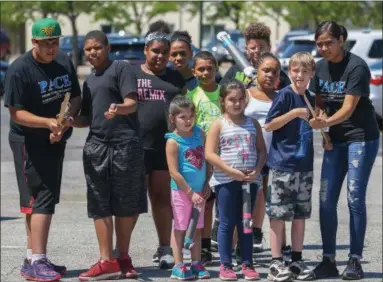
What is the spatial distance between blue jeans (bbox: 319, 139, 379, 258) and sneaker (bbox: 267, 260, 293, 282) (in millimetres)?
422

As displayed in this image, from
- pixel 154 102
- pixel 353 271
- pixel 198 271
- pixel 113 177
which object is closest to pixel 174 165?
pixel 113 177

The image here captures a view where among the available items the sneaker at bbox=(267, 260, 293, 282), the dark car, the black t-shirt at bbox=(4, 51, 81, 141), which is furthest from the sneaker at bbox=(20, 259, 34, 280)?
the dark car

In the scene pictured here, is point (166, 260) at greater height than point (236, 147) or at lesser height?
lesser

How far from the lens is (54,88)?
285 inches

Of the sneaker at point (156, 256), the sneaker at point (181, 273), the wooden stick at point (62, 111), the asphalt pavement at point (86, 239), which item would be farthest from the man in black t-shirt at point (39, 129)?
the sneaker at point (156, 256)

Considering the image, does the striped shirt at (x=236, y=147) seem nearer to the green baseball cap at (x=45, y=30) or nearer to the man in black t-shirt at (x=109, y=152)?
the man in black t-shirt at (x=109, y=152)

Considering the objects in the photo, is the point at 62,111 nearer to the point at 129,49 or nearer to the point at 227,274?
the point at 227,274

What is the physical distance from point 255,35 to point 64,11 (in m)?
28.6

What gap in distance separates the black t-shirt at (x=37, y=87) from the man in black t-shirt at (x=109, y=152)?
181 millimetres

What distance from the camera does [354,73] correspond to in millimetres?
7246

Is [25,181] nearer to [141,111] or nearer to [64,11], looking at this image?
[141,111]

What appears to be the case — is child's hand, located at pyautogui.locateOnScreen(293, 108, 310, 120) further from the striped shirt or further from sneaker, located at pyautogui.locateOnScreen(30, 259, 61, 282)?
sneaker, located at pyautogui.locateOnScreen(30, 259, 61, 282)

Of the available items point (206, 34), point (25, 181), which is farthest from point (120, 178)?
point (206, 34)

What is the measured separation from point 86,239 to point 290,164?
104 inches
